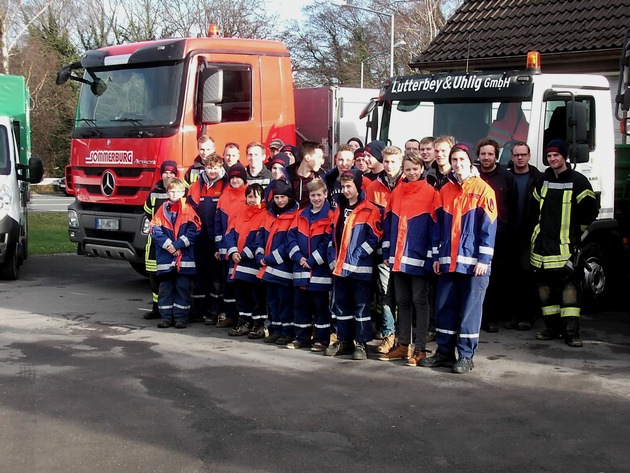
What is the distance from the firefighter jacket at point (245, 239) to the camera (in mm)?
8828

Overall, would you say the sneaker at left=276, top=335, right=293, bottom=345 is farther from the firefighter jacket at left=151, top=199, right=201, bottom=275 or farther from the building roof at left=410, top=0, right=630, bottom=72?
the building roof at left=410, top=0, right=630, bottom=72

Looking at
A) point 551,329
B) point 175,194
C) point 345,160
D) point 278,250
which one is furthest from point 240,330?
point 551,329

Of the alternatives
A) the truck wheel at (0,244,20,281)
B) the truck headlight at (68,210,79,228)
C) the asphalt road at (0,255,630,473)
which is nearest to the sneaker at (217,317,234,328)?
the asphalt road at (0,255,630,473)

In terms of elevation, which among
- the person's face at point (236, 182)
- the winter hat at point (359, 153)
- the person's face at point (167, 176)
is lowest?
the person's face at point (236, 182)

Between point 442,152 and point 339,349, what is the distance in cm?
195

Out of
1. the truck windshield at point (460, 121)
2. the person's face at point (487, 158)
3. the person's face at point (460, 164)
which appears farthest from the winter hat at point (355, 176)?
the truck windshield at point (460, 121)

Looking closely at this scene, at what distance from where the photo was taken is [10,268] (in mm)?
12445

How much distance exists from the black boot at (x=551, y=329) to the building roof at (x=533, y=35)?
7.42 m

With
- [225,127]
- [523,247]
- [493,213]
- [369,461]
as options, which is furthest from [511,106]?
[369,461]

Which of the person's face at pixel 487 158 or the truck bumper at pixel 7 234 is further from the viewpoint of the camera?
the truck bumper at pixel 7 234

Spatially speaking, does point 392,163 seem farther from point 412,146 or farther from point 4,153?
point 4,153

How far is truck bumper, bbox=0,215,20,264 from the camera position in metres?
11.8

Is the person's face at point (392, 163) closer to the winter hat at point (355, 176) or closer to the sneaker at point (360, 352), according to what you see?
the winter hat at point (355, 176)

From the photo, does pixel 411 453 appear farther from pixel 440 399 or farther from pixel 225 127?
pixel 225 127
